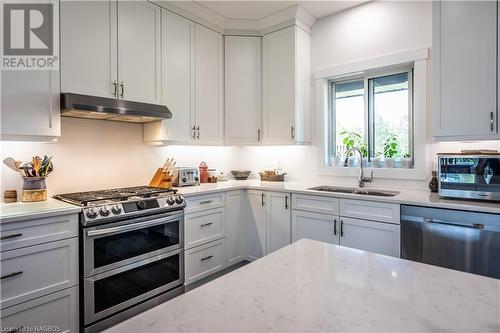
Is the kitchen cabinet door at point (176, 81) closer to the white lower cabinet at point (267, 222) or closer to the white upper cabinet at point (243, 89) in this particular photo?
the white upper cabinet at point (243, 89)

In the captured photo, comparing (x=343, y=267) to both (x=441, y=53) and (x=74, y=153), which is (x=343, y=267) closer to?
(x=441, y=53)

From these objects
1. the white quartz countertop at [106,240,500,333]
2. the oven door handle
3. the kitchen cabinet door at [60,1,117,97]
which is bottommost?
the oven door handle

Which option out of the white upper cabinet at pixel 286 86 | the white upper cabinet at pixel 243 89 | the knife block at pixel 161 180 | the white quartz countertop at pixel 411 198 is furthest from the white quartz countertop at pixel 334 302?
the white upper cabinet at pixel 243 89

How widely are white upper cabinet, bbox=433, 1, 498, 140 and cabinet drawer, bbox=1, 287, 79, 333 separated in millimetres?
2963

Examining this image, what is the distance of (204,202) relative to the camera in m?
2.79

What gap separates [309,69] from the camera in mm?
3402

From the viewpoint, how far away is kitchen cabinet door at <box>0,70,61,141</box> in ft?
6.15

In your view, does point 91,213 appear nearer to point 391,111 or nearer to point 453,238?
point 453,238

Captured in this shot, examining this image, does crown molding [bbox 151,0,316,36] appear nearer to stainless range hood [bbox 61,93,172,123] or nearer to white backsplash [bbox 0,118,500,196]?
stainless range hood [bbox 61,93,172,123]

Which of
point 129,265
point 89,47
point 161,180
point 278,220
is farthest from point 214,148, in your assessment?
point 129,265

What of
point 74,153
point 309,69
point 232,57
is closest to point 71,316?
point 74,153

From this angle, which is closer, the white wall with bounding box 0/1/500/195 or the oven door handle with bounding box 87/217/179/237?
the oven door handle with bounding box 87/217/179/237

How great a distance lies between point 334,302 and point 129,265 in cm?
185

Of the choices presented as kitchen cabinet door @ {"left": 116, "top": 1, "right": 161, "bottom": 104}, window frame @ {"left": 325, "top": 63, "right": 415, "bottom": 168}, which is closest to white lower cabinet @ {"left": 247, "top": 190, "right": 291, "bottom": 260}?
window frame @ {"left": 325, "top": 63, "right": 415, "bottom": 168}
